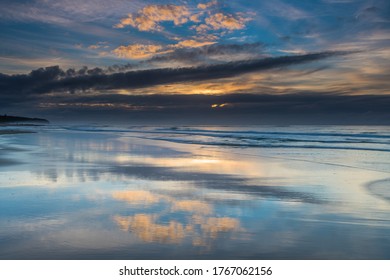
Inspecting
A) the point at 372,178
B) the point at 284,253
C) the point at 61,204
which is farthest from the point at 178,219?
the point at 372,178

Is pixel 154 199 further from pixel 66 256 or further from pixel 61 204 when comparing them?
pixel 66 256

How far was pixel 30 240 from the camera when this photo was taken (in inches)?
197

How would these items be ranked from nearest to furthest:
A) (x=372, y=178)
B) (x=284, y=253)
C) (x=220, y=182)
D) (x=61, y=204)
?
(x=284, y=253)
(x=61, y=204)
(x=220, y=182)
(x=372, y=178)

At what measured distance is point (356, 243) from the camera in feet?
16.4

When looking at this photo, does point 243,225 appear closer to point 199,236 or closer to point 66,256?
point 199,236

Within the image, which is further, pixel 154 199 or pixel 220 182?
pixel 220 182

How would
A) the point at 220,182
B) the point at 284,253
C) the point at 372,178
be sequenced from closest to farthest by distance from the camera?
the point at 284,253 < the point at 220,182 < the point at 372,178

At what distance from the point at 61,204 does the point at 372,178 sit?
8.21m

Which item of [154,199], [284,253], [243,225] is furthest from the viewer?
[154,199]

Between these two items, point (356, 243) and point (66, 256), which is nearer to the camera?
point (66, 256)

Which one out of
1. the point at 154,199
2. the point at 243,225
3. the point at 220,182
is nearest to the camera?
the point at 243,225

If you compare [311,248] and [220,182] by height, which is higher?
[220,182]
